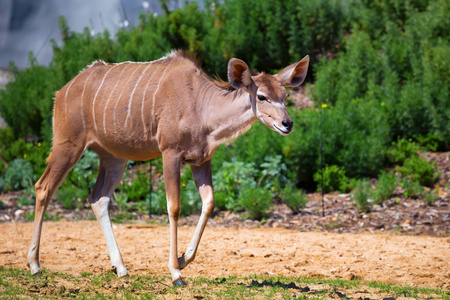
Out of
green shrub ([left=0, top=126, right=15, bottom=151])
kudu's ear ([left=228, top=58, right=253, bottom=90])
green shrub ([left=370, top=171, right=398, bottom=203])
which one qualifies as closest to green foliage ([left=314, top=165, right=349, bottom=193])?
green shrub ([left=370, top=171, right=398, bottom=203])

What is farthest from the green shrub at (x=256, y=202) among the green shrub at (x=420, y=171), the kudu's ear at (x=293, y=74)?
the kudu's ear at (x=293, y=74)

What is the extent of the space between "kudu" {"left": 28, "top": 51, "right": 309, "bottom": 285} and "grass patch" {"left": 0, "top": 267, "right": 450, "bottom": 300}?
328 mm

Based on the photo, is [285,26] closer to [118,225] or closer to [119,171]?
[118,225]

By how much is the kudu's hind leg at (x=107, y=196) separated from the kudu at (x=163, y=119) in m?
0.01

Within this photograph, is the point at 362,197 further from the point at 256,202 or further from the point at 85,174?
the point at 85,174

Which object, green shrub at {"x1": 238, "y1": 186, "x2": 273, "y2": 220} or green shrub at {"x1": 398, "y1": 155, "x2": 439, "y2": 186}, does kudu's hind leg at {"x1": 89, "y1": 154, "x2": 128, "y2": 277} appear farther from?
green shrub at {"x1": 398, "y1": 155, "x2": 439, "y2": 186}

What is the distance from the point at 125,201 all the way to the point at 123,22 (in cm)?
985

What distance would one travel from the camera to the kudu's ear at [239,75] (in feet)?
16.3

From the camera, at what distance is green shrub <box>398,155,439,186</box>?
9750 mm

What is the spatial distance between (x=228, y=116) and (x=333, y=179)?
552 cm

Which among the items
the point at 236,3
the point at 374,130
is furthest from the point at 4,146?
the point at 374,130

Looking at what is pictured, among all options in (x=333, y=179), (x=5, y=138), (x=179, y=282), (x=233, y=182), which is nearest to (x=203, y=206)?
(x=179, y=282)

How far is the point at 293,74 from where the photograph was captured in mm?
5160

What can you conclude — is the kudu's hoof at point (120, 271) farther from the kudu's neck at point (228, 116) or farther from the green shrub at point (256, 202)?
the green shrub at point (256, 202)
